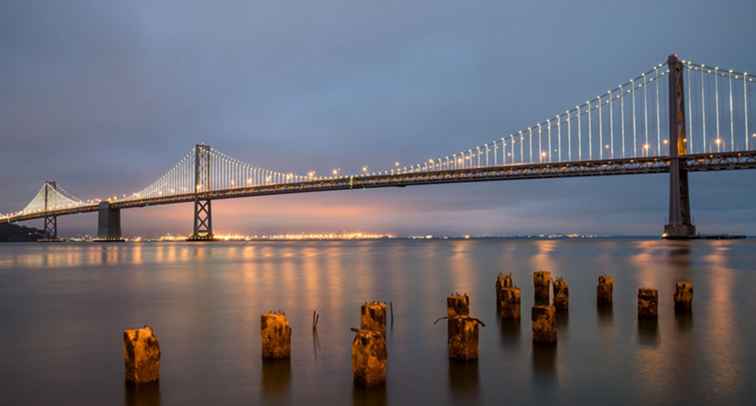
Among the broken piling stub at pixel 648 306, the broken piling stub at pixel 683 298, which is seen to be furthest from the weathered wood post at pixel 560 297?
the broken piling stub at pixel 683 298

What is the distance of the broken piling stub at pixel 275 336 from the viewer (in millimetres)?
6547

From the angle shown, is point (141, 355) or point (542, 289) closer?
point (141, 355)

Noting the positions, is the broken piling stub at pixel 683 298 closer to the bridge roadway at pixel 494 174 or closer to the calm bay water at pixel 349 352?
the calm bay water at pixel 349 352

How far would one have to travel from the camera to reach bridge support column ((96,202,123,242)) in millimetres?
68625

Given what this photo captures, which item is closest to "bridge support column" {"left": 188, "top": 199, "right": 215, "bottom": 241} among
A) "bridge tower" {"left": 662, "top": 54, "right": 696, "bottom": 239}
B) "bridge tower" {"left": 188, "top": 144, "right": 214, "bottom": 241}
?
"bridge tower" {"left": 188, "top": 144, "right": 214, "bottom": 241}

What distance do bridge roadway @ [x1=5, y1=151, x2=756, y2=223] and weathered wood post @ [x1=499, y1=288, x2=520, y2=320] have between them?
134 ft

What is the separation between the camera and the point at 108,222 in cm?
6994

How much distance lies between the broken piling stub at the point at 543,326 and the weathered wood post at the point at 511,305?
1.69 meters

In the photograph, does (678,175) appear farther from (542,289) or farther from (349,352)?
(349,352)

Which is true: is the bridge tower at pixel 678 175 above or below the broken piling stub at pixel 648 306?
above

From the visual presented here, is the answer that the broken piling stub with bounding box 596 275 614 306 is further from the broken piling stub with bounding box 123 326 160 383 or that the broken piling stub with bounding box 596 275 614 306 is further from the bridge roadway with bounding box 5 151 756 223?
the bridge roadway with bounding box 5 151 756 223

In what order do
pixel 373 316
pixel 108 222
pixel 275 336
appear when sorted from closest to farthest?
pixel 275 336 → pixel 373 316 → pixel 108 222

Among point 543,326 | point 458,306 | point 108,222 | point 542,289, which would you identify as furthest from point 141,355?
point 108,222

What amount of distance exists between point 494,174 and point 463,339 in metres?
45.9
